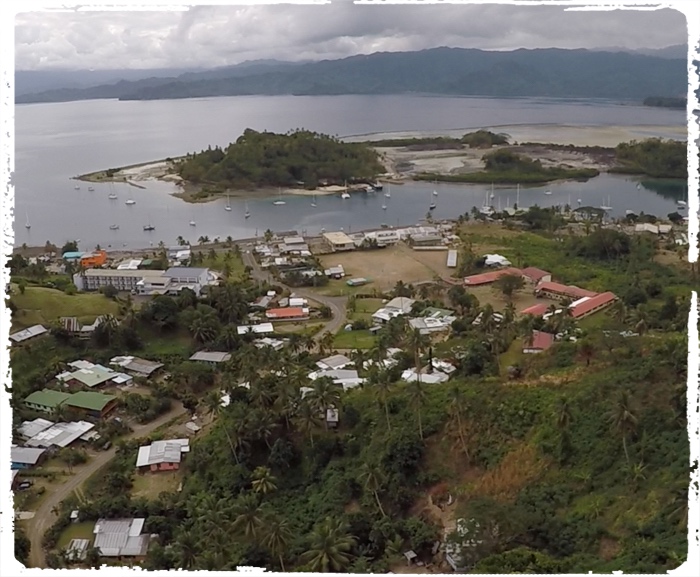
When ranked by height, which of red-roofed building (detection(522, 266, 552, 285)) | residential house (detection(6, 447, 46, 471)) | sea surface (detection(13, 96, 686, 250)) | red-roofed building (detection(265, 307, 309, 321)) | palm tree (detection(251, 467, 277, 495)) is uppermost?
sea surface (detection(13, 96, 686, 250))

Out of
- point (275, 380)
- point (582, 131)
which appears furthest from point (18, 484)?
point (582, 131)

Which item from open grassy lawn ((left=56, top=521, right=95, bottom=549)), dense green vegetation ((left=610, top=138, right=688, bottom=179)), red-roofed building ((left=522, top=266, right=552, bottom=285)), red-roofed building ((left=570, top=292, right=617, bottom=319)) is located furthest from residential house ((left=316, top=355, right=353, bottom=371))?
dense green vegetation ((left=610, top=138, right=688, bottom=179))

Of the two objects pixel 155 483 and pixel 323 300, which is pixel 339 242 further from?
pixel 155 483

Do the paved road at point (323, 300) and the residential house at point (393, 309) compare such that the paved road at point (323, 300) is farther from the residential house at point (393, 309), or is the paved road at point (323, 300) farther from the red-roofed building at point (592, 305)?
the red-roofed building at point (592, 305)

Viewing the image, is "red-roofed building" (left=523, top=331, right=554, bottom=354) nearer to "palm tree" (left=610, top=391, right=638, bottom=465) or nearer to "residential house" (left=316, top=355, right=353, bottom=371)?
"residential house" (left=316, top=355, right=353, bottom=371)

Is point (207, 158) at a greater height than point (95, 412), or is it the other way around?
point (207, 158)

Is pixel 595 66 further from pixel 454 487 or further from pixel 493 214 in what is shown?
pixel 454 487

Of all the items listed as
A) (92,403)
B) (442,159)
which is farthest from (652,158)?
(92,403)
